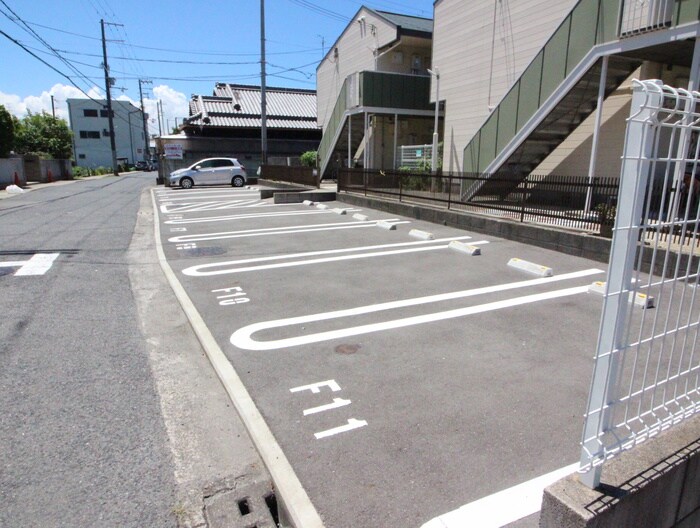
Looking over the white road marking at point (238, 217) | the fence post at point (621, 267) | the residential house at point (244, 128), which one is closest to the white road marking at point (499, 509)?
the fence post at point (621, 267)

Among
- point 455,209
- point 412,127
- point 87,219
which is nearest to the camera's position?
point 455,209

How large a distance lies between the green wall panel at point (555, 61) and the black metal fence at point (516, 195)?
6.66ft

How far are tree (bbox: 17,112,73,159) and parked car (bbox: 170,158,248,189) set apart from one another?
22.5 meters

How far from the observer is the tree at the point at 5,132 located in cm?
2473

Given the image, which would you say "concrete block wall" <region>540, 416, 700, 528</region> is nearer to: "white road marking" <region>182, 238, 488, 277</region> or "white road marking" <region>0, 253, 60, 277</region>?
"white road marking" <region>182, 238, 488, 277</region>

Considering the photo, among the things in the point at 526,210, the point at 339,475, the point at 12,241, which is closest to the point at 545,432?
the point at 339,475

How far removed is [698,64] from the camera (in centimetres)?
768

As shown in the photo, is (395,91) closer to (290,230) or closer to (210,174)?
(290,230)

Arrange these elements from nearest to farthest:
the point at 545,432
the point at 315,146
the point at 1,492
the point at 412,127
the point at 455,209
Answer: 1. the point at 1,492
2. the point at 545,432
3. the point at 455,209
4. the point at 412,127
5. the point at 315,146

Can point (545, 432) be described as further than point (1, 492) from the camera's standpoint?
Yes

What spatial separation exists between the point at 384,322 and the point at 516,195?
6.12 metres

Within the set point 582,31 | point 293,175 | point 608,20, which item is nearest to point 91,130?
point 293,175

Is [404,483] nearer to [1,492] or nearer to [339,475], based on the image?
[339,475]

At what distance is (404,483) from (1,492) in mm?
2268
